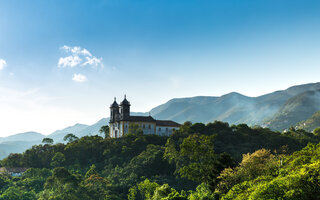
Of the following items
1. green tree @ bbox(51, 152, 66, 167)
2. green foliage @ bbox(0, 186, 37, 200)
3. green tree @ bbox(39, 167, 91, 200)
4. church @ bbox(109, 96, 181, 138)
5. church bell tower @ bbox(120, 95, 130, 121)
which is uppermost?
church bell tower @ bbox(120, 95, 130, 121)

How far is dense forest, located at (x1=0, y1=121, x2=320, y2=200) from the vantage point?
2905cm

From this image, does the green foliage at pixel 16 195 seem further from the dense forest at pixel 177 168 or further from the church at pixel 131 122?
the church at pixel 131 122

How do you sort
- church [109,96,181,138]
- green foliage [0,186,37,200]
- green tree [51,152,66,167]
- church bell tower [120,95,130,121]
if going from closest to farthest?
green foliage [0,186,37,200] < green tree [51,152,66,167] < church [109,96,181,138] < church bell tower [120,95,130,121]

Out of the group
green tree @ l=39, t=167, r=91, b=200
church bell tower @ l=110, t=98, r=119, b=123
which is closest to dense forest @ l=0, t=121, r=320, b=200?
green tree @ l=39, t=167, r=91, b=200

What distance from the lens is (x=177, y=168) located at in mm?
59250

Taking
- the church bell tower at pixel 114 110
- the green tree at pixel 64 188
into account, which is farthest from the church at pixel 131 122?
the green tree at pixel 64 188

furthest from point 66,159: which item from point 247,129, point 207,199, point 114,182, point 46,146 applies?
point 207,199

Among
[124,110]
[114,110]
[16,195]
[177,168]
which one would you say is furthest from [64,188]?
[114,110]

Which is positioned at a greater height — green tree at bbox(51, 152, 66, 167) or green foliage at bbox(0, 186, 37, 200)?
green tree at bbox(51, 152, 66, 167)

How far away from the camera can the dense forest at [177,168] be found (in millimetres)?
29047

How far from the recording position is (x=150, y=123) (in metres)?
101

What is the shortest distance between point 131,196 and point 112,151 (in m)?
29.3

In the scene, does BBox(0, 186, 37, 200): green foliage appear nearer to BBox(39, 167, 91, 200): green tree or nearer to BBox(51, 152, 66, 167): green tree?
BBox(39, 167, 91, 200): green tree

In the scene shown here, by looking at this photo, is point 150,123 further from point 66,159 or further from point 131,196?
point 131,196
